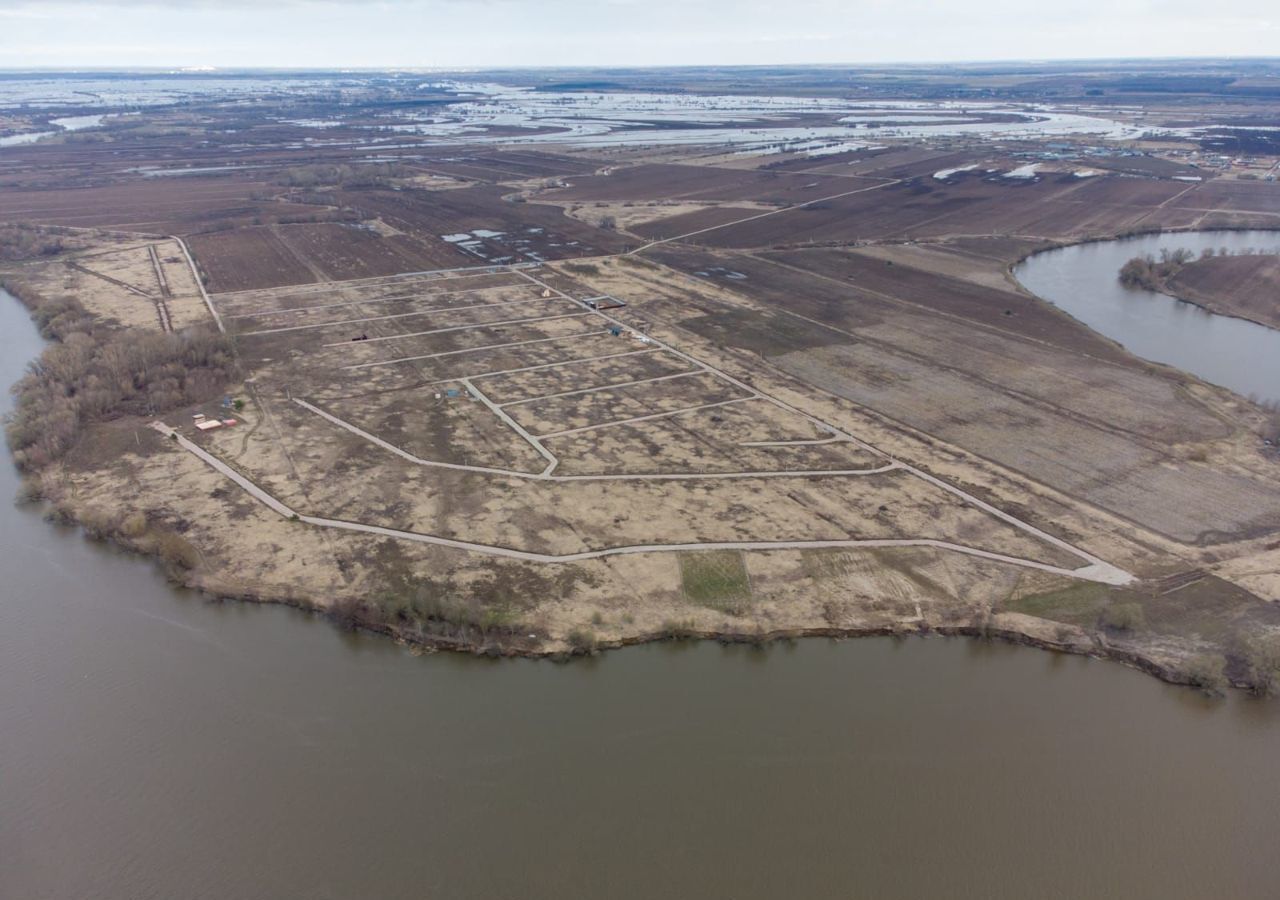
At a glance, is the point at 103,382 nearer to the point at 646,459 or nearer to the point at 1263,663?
the point at 646,459

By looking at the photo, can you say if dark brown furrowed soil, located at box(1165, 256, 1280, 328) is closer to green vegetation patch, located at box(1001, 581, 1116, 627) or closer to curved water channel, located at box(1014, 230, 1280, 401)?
curved water channel, located at box(1014, 230, 1280, 401)

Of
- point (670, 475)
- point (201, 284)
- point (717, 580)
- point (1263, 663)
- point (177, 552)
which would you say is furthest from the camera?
point (201, 284)

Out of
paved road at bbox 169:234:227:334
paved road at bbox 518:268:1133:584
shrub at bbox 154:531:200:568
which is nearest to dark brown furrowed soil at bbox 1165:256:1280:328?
paved road at bbox 518:268:1133:584

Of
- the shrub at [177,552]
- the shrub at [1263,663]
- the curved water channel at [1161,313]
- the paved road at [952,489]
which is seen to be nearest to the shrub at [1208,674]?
the shrub at [1263,663]

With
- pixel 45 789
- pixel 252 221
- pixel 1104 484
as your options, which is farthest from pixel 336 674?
pixel 252 221

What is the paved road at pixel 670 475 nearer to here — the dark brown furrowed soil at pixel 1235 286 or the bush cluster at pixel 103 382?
the bush cluster at pixel 103 382

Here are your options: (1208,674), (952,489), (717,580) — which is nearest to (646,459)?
(717,580)

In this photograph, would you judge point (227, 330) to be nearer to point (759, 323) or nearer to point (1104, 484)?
point (759, 323)
